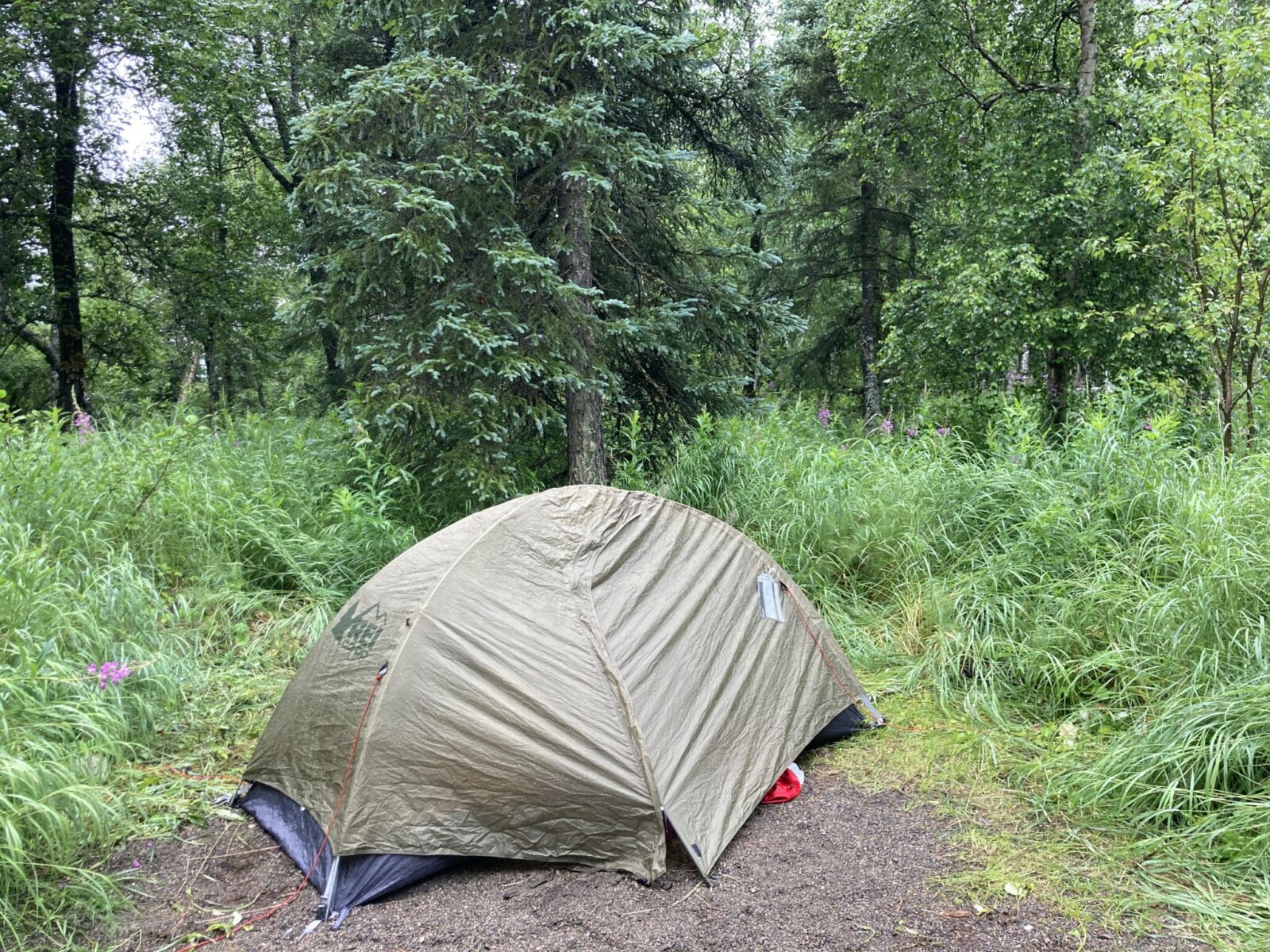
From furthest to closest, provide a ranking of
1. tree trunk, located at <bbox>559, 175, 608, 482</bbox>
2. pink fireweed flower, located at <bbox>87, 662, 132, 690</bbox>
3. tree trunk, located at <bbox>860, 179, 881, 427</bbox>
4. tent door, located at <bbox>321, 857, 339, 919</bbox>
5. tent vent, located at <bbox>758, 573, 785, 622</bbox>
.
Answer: tree trunk, located at <bbox>860, 179, 881, 427</bbox> < tree trunk, located at <bbox>559, 175, 608, 482</bbox> < tent vent, located at <bbox>758, 573, 785, 622</bbox> < pink fireweed flower, located at <bbox>87, 662, 132, 690</bbox> < tent door, located at <bbox>321, 857, 339, 919</bbox>

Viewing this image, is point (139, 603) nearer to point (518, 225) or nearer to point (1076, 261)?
point (518, 225)

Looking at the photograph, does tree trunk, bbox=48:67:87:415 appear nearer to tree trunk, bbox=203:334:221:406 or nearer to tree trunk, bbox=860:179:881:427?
tree trunk, bbox=203:334:221:406

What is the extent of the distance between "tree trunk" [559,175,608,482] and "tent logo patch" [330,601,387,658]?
8.14ft

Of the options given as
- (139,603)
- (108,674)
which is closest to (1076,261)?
(139,603)

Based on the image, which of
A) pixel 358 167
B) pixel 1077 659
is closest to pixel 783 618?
pixel 1077 659

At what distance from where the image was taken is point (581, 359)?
5.48 meters

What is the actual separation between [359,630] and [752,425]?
5.43 meters

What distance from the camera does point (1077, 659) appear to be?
3.84m

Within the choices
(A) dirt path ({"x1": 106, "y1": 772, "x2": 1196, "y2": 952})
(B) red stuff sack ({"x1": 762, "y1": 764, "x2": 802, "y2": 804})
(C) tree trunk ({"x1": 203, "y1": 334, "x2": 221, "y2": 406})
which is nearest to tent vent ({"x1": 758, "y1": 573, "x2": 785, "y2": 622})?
(B) red stuff sack ({"x1": 762, "y1": 764, "x2": 802, "y2": 804})

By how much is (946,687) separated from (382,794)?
2882 millimetres

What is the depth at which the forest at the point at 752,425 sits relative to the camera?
3.15 meters

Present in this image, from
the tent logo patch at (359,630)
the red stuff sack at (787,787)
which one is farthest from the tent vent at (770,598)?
the tent logo patch at (359,630)

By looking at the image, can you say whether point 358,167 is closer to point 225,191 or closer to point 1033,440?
point 1033,440

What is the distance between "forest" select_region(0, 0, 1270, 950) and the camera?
3.15 meters
